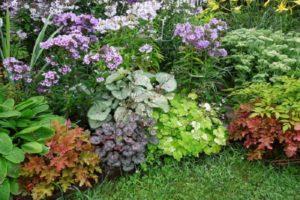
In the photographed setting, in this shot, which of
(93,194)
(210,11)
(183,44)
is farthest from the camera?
(210,11)

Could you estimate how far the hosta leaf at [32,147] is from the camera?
351 centimetres

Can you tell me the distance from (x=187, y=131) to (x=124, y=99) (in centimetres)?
65

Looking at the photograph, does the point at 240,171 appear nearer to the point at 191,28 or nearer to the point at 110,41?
the point at 191,28

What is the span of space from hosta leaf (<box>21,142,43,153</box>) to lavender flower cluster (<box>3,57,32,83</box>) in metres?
0.77

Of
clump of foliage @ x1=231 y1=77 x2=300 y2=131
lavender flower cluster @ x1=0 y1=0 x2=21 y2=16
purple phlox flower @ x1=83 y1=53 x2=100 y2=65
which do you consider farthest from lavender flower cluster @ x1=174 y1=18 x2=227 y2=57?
lavender flower cluster @ x1=0 y1=0 x2=21 y2=16

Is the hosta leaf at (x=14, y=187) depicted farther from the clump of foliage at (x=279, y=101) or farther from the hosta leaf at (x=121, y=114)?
the clump of foliage at (x=279, y=101)

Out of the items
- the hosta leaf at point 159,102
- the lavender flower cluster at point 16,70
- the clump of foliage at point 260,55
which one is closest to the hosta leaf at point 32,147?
the lavender flower cluster at point 16,70

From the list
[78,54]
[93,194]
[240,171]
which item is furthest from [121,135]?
[240,171]

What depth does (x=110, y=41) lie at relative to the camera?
466cm

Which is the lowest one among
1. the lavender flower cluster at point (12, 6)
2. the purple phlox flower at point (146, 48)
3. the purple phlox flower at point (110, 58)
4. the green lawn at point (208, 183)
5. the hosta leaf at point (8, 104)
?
the green lawn at point (208, 183)

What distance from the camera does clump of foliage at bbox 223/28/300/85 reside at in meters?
4.73

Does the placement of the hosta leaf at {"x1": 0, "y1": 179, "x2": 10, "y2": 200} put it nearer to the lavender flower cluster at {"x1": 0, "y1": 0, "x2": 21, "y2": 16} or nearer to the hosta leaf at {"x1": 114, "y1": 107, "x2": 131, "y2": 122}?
the hosta leaf at {"x1": 114, "y1": 107, "x2": 131, "y2": 122}

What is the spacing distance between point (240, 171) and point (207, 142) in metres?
0.39

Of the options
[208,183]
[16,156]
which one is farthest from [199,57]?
[16,156]
